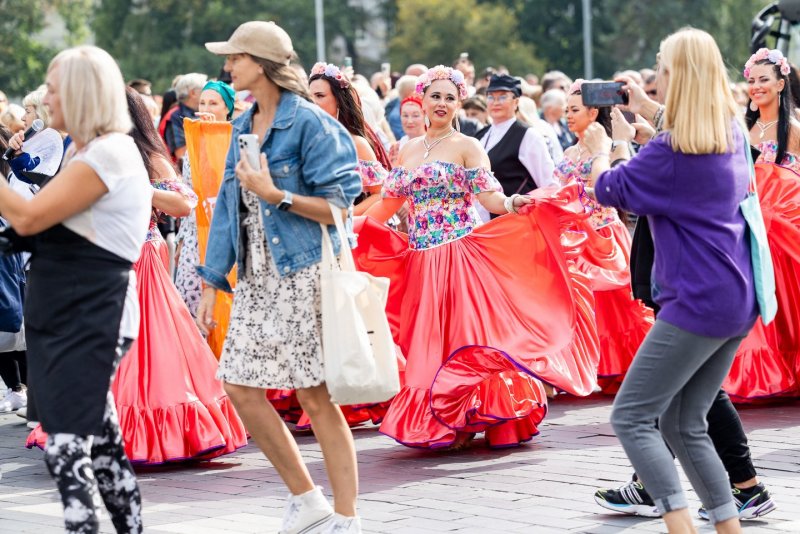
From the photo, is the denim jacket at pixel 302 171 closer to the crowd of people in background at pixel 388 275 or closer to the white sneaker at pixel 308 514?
the crowd of people in background at pixel 388 275

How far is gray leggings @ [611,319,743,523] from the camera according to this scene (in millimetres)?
4688

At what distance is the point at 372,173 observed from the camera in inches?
318

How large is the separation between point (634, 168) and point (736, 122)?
1.45 feet

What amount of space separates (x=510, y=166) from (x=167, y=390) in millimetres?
3783

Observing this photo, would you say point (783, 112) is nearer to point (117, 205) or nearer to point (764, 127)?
point (764, 127)

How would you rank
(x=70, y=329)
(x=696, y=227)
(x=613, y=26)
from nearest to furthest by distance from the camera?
(x=70, y=329)
(x=696, y=227)
(x=613, y=26)

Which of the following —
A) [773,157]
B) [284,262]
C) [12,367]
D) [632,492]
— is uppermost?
[773,157]

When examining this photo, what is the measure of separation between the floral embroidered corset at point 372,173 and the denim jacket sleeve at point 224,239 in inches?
106

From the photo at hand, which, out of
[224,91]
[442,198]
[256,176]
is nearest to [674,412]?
[256,176]

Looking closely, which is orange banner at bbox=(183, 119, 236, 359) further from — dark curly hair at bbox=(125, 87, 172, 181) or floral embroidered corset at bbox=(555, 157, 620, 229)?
floral embroidered corset at bbox=(555, 157, 620, 229)

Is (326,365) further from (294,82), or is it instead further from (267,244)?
(294,82)

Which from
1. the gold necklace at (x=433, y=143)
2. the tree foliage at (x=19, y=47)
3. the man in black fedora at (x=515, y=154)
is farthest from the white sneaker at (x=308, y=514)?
the tree foliage at (x=19, y=47)

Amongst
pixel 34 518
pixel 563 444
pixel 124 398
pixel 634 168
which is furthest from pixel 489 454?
pixel 634 168

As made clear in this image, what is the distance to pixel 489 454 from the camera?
7.36m
